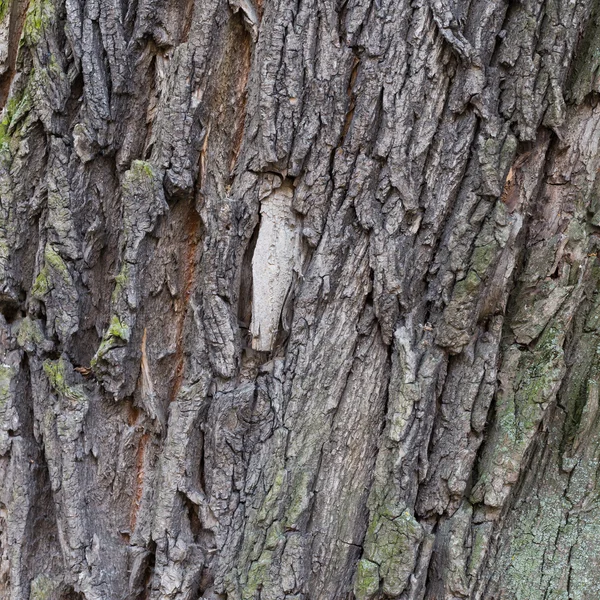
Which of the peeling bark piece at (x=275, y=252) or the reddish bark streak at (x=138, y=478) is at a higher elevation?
the peeling bark piece at (x=275, y=252)

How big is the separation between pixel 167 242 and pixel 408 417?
2.86ft

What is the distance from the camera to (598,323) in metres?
1.75

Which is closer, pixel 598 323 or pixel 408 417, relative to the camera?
pixel 408 417

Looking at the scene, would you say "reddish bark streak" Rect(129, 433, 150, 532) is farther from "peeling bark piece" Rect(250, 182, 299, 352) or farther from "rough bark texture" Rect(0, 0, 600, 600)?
"peeling bark piece" Rect(250, 182, 299, 352)

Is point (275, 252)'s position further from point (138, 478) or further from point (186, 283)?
point (138, 478)

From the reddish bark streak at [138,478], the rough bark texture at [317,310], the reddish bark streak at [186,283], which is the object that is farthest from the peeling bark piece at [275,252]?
the reddish bark streak at [138,478]

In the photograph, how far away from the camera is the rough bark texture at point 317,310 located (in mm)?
1646

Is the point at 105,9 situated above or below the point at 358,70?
above

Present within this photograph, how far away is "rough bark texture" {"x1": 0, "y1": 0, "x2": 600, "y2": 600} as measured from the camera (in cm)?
165

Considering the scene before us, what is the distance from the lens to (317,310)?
168 cm

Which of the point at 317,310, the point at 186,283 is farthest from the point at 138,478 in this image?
the point at 317,310

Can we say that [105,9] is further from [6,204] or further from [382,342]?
[382,342]

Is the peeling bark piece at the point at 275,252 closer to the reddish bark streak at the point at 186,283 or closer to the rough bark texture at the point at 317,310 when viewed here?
the rough bark texture at the point at 317,310

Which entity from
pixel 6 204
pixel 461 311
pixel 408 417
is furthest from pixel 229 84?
pixel 408 417
